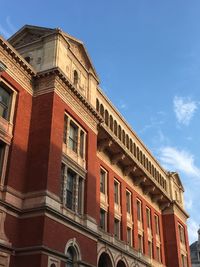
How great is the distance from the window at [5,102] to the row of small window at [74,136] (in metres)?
4.47

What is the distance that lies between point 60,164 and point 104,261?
11.3 m

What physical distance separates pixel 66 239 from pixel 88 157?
7454 mm

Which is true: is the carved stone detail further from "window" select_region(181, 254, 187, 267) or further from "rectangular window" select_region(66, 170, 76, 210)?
"window" select_region(181, 254, 187, 267)

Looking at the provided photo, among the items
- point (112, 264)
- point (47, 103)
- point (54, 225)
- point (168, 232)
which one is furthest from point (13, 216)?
point (168, 232)

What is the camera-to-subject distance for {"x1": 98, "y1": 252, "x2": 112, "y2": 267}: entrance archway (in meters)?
33.7

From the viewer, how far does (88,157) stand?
31359 mm

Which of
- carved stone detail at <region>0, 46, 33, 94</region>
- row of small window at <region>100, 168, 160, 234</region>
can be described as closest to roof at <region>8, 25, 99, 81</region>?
carved stone detail at <region>0, 46, 33, 94</region>

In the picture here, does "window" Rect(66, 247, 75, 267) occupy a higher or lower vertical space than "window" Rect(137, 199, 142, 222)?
lower

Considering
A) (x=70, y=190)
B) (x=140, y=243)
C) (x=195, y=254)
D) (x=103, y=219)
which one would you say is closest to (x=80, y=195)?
(x=70, y=190)

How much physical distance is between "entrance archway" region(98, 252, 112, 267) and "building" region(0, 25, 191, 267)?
11cm

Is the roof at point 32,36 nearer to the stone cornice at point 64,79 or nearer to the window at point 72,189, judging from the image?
the stone cornice at point 64,79

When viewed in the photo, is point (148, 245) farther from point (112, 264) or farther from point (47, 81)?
point (47, 81)

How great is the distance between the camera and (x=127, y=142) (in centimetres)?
4284

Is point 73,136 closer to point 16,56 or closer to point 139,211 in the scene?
point 16,56
